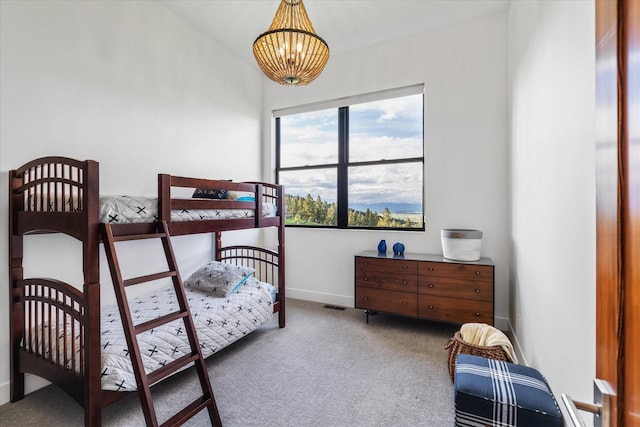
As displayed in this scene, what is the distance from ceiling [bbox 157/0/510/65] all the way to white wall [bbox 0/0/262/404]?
0.85ft

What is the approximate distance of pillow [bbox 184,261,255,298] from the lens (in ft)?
9.23

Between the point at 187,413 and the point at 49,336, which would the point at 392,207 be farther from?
the point at 49,336

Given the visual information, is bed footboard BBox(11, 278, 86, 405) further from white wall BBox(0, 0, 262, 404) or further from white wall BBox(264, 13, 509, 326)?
white wall BBox(264, 13, 509, 326)

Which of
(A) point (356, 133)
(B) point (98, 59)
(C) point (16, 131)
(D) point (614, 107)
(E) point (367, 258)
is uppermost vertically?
(B) point (98, 59)

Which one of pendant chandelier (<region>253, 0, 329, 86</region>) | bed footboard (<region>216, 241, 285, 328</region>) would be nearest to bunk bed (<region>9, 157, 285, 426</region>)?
bed footboard (<region>216, 241, 285, 328</region>)

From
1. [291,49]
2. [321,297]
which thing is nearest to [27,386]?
[321,297]

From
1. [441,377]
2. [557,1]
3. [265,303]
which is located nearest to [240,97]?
[265,303]

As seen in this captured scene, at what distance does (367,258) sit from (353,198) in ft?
3.03

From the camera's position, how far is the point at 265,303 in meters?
2.95

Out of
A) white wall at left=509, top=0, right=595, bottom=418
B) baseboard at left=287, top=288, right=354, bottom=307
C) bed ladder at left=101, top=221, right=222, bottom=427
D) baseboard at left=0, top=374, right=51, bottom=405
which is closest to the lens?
white wall at left=509, top=0, right=595, bottom=418

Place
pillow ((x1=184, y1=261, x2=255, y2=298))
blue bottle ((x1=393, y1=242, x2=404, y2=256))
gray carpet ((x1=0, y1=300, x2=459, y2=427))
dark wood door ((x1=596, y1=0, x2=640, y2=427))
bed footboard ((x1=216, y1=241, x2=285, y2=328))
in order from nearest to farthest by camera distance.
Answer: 1. dark wood door ((x1=596, y1=0, x2=640, y2=427))
2. gray carpet ((x1=0, y1=300, x2=459, y2=427))
3. pillow ((x1=184, y1=261, x2=255, y2=298))
4. bed footboard ((x1=216, y1=241, x2=285, y2=328))
5. blue bottle ((x1=393, y1=242, x2=404, y2=256))

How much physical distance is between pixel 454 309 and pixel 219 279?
220cm

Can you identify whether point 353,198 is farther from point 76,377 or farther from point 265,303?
point 76,377

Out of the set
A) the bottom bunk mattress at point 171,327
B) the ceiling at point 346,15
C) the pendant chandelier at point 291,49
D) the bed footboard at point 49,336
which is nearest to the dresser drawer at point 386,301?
the bottom bunk mattress at point 171,327
